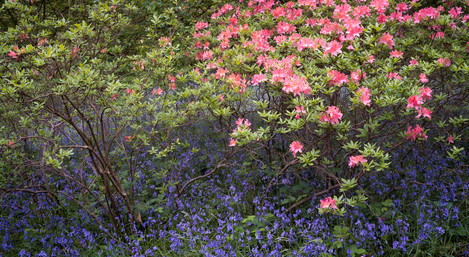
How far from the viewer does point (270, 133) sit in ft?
12.4

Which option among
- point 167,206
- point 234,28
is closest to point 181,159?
point 167,206

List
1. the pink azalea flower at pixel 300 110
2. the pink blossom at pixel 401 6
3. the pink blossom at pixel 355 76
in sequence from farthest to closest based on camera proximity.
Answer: the pink blossom at pixel 401 6
the pink blossom at pixel 355 76
the pink azalea flower at pixel 300 110

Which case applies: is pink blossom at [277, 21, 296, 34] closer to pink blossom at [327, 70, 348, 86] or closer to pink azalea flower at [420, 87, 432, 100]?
pink blossom at [327, 70, 348, 86]

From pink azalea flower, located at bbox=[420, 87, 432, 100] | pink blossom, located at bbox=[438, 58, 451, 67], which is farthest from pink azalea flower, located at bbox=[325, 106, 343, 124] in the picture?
pink blossom, located at bbox=[438, 58, 451, 67]

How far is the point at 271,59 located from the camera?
11.3ft

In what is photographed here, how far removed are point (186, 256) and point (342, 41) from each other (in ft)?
7.71

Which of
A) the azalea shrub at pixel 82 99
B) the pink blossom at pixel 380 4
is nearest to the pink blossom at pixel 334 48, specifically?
the pink blossom at pixel 380 4

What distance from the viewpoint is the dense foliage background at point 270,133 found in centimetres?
294

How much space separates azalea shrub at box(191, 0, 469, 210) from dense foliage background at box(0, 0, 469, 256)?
2 cm

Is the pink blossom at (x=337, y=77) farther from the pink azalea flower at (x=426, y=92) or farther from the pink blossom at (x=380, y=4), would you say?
the pink blossom at (x=380, y=4)

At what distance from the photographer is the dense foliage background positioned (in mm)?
2936

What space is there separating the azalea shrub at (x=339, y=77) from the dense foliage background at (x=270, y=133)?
0.02 meters

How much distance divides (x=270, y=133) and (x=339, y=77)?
1.03 m

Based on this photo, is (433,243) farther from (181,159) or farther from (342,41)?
(181,159)
